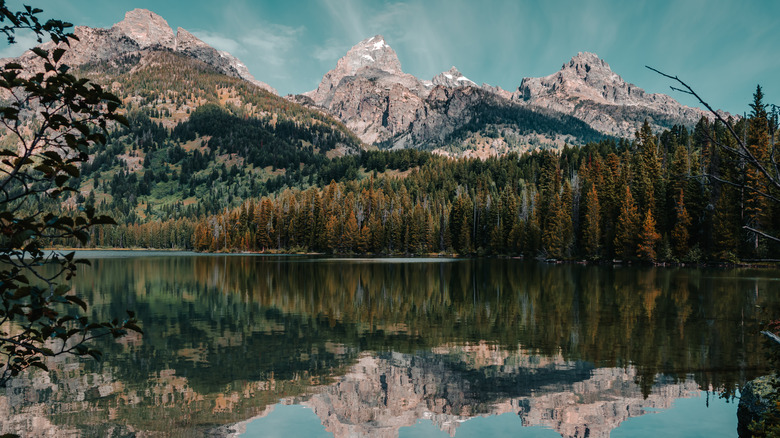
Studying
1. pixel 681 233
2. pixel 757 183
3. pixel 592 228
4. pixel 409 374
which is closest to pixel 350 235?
pixel 592 228

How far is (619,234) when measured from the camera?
95.8 meters

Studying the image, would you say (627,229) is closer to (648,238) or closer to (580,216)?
(648,238)

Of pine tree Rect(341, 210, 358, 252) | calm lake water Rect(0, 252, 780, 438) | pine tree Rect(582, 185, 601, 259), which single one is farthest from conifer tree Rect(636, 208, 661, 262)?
pine tree Rect(341, 210, 358, 252)

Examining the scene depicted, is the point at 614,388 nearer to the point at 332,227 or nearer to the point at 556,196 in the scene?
the point at 556,196

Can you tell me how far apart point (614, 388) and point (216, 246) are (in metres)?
200

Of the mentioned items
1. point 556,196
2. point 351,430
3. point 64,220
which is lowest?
point 351,430

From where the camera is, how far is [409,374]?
1744cm

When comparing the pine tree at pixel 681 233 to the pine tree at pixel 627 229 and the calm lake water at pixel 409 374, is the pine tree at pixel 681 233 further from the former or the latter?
the calm lake water at pixel 409 374

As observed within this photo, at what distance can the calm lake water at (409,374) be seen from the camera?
13258 millimetres

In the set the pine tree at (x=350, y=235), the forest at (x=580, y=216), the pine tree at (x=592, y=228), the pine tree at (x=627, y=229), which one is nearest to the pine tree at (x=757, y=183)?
the forest at (x=580, y=216)

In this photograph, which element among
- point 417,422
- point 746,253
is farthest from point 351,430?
point 746,253

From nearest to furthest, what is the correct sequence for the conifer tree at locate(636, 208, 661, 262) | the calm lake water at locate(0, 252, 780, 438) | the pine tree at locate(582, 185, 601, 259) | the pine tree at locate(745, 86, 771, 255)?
1. the calm lake water at locate(0, 252, 780, 438)
2. the pine tree at locate(745, 86, 771, 255)
3. the conifer tree at locate(636, 208, 661, 262)
4. the pine tree at locate(582, 185, 601, 259)

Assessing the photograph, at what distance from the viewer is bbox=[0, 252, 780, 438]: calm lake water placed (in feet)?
43.5

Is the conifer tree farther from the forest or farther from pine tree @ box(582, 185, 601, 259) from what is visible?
pine tree @ box(582, 185, 601, 259)
